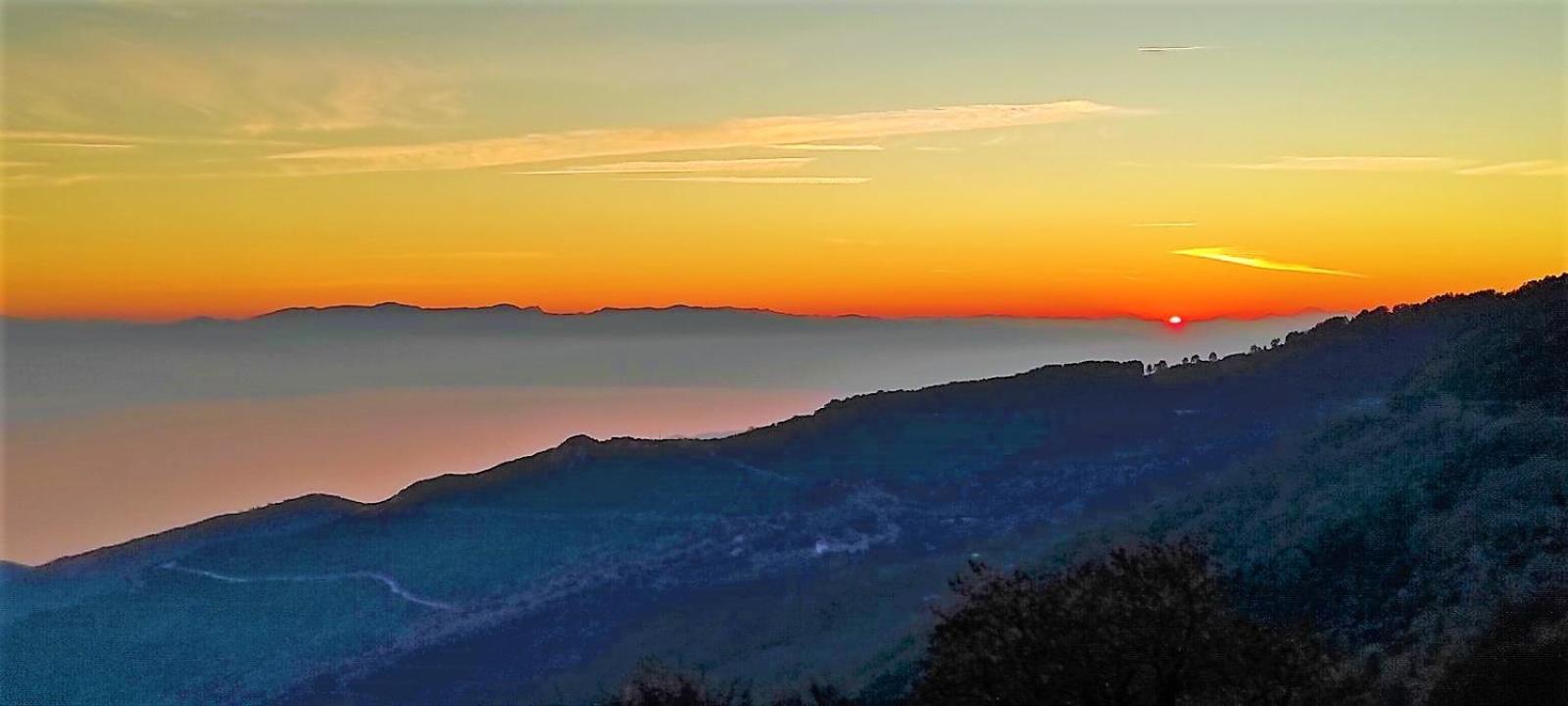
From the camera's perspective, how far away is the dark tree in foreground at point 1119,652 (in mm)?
20234

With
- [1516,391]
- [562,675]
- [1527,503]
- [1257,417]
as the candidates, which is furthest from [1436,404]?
[562,675]

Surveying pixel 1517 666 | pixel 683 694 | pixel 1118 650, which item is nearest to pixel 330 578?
pixel 683 694

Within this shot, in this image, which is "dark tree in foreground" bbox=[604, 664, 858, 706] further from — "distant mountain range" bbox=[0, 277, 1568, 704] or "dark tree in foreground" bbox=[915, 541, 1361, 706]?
"dark tree in foreground" bbox=[915, 541, 1361, 706]

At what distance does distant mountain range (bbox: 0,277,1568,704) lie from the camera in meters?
35.2

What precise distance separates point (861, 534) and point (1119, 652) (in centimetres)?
3824

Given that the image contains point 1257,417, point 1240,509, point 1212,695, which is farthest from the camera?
point 1257,417

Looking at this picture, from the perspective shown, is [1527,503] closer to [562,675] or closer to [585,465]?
[562,675]

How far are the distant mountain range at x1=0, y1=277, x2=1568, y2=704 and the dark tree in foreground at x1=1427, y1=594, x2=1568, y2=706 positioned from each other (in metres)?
0.87

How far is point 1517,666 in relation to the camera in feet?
78.7

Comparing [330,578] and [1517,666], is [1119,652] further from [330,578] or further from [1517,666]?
[330,578]

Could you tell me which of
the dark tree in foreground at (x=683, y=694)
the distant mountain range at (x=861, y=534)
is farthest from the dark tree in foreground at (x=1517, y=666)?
the dark tree in foreground at (x=683, y=694)

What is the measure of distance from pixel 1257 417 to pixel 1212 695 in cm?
4414

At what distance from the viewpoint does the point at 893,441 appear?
71625mm

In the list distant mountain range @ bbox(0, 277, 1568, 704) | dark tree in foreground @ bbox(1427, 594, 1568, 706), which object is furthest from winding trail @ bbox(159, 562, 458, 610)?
dark tree in foreground @ bbox(1427, 594, 1568, 706)
